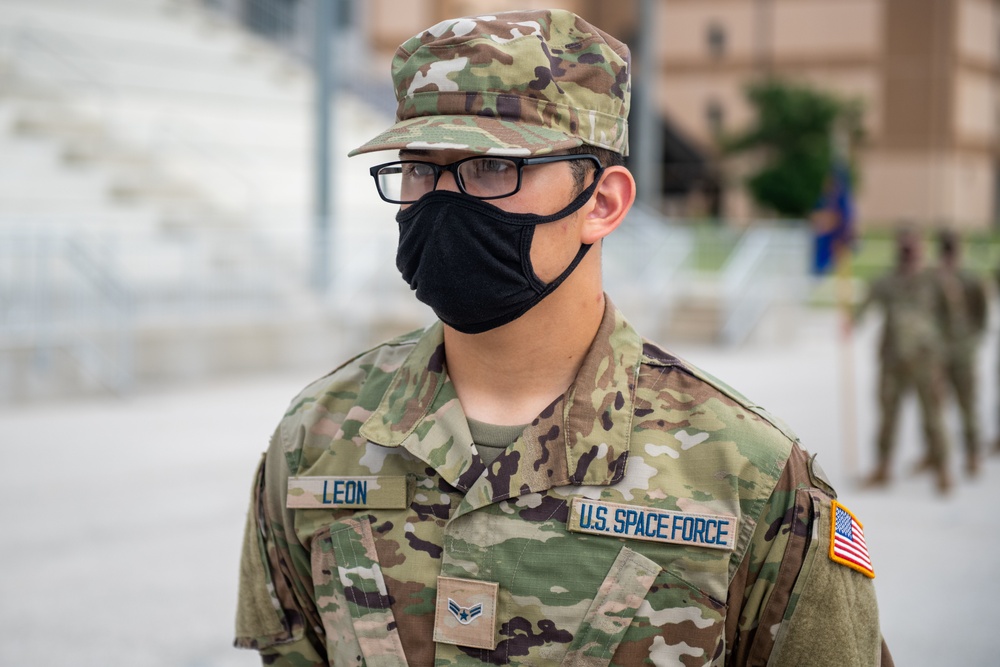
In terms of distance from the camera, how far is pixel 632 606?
163 centimetres

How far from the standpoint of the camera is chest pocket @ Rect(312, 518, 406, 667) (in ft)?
5.61

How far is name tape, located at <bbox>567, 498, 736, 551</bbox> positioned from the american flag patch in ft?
0.50

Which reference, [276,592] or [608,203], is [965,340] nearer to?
[608,203]

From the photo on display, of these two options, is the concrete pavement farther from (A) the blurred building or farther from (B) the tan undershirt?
(A) the blurred building

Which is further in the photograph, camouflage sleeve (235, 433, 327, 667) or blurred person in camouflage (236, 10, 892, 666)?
camouflage sleeve (235, 433, 327, 667)

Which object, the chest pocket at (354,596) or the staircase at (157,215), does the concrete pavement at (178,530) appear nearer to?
the staircase at (157,215)

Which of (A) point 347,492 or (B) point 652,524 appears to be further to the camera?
(A) point 347,492

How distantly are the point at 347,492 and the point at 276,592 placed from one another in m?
0.25

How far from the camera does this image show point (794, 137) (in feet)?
113

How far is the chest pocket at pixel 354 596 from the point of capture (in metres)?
1.71

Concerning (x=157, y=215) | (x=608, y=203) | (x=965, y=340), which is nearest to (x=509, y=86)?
(x=608, y=203)

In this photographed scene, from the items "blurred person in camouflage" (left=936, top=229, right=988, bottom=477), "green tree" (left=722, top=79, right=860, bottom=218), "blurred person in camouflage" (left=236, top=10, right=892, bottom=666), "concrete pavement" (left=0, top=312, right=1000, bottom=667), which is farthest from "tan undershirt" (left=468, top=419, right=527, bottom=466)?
"green tree" (left=722, top=79, right=860, bottom=218)

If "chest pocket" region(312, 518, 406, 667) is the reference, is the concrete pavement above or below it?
below

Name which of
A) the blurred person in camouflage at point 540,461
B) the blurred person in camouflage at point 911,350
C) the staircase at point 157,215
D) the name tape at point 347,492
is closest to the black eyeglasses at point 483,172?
the blurred person in camouflage at point 540,461
